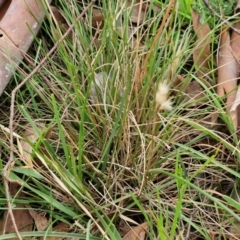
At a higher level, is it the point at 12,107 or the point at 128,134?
the point at 12,107

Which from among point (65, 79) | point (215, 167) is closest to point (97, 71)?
point (65, 79)

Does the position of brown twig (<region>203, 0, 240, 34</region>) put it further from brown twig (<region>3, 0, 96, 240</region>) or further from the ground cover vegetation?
brown twig (<region>3, 0, 96, 240</region>)

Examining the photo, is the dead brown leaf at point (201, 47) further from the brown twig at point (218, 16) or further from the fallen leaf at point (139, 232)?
the fallen leaf at point (139, 232)

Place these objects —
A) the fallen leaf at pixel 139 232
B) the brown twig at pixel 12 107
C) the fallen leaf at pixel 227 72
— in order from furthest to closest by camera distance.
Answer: the fallen leaf at pixel 227 72 < the fallen leaf at pixel 139 232 < the brown twig at pixel 12 107

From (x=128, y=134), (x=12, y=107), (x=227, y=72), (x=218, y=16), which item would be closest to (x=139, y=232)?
(x=128, y=134)

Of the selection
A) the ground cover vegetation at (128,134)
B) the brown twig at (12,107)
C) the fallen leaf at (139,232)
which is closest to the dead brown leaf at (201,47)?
the ground cover vegetation at (128,134)

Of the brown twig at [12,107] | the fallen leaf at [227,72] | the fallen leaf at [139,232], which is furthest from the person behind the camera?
the fallen leaf at [227,72]

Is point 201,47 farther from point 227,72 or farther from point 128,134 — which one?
point 128,134
